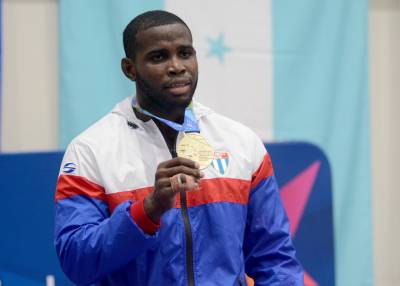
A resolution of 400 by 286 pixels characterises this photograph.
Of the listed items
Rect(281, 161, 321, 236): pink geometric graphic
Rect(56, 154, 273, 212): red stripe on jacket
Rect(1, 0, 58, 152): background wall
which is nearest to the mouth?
Rect(56, 154, 273, 212): red stripe on jacket

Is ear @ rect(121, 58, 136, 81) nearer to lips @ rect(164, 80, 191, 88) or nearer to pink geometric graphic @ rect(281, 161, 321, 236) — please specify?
lips @ rect(164, 80, 191, 88)

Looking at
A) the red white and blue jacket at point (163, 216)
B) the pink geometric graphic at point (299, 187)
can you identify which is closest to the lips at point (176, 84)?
the red white and blue jacket at point (163, 216)

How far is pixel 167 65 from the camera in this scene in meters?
1.45

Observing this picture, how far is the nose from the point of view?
1.44 metres

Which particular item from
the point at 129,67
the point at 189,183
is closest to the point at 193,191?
the point at 189,183

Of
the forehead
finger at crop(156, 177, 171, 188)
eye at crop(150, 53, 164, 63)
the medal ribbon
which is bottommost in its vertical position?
finger at crop(156, 177, 171, 188)

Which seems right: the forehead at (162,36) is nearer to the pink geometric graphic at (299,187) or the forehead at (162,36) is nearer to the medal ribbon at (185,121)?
the medal ribbon at (185,121)

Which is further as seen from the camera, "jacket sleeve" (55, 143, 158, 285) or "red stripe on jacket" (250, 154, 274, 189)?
"red stripe on jacket" (250, 154, 274, 189)

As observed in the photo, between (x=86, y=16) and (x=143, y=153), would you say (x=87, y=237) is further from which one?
(x=86, y=16)

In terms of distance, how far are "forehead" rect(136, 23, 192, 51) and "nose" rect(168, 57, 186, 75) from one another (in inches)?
1.8

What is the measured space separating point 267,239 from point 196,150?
0.29m

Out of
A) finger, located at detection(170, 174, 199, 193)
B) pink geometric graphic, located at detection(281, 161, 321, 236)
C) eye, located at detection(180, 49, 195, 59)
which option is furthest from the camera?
pink geometric graphic, located at detection(281, 161, 321, 236)

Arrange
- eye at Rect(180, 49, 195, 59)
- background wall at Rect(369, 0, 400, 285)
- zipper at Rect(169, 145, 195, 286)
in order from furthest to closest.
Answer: background wall at Rect(369, 0, 400, 285)
eye at Rect(180, 49, 195, 59)
zipper at Rect(169, 145, 195, 286)

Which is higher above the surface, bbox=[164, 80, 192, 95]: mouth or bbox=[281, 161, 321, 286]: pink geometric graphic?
bbox=[164, 80, 192, 95]: mouth
